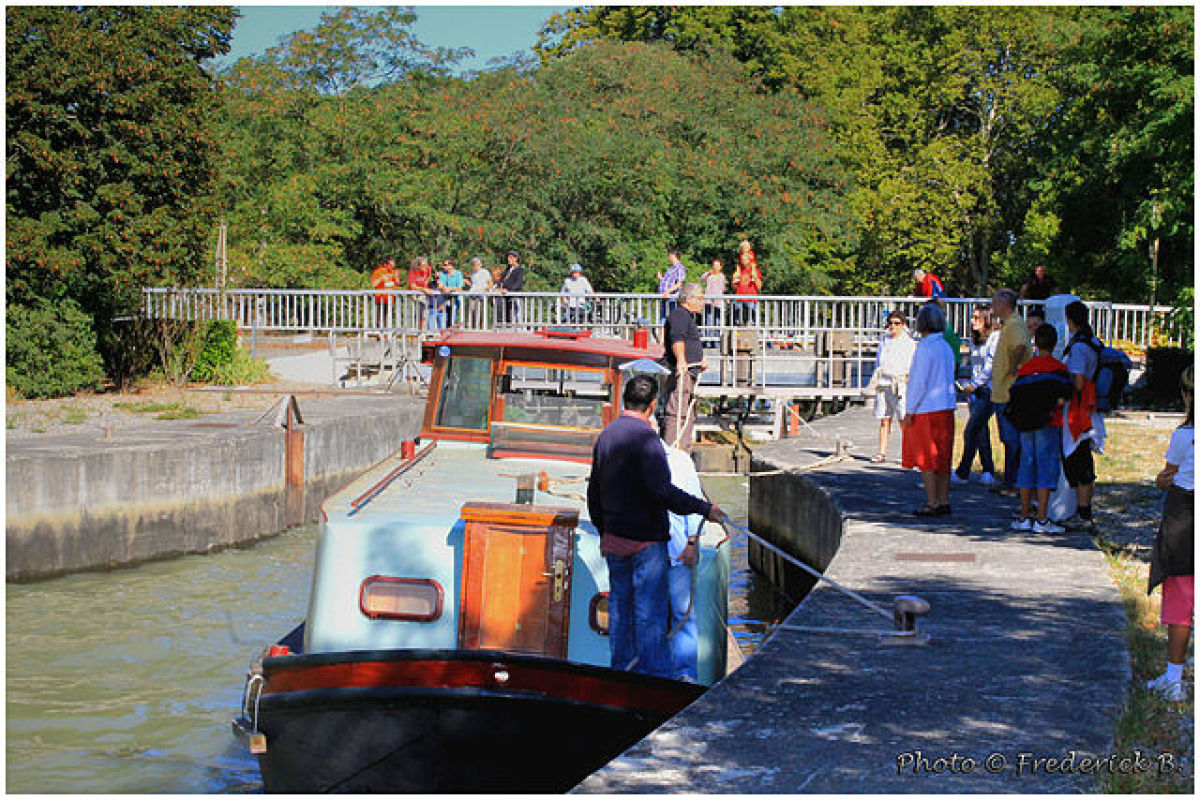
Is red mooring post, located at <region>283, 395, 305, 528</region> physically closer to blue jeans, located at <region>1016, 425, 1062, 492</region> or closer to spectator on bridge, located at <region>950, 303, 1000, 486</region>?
spectator on bridge, located at <region>950, 303, 1000, 486</region>

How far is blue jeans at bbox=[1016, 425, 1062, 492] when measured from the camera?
11984mm

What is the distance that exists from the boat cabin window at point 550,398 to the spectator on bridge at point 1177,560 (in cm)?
444

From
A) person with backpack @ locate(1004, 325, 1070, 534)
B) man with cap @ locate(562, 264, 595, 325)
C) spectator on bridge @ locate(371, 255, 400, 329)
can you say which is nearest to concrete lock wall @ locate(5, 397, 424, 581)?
man with cap @ locate(562, 264, 595, 325)

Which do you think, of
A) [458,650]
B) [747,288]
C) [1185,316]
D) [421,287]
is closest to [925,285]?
[1185,316]

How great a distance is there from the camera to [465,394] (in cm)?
1145

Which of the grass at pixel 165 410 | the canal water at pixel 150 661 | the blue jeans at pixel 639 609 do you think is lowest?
the canal water at pixel 150 661

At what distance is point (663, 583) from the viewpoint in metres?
8.36

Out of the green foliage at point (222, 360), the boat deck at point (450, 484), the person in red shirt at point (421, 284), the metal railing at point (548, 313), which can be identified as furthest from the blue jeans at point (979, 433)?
the green foliage at point (222, 360)

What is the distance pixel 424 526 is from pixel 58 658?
6929 mm

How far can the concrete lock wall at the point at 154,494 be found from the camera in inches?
675

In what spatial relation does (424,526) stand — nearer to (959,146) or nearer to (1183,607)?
(1183,607)

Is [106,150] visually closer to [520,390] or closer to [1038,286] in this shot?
[1038,286]

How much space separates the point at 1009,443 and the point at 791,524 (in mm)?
4083

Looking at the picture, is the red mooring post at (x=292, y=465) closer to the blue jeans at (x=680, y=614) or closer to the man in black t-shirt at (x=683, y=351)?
the man in black t-shirt at (x=683, y=351)
